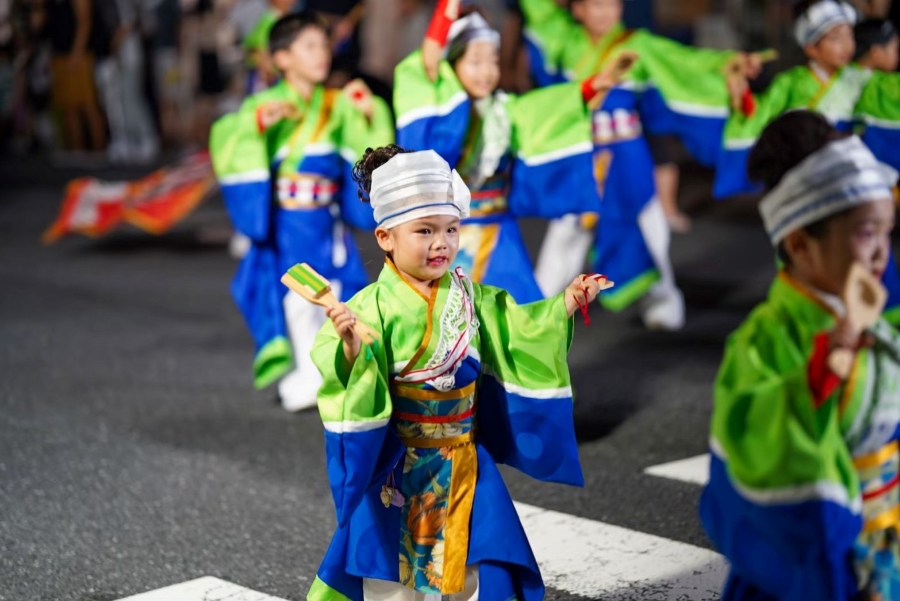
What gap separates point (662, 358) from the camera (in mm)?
5773

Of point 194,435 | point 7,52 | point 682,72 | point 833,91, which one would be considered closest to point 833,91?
point 833,91

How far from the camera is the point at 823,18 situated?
5199 millimetres

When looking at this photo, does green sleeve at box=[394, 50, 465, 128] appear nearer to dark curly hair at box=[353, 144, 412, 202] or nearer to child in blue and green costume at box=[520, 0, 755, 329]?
dark curly hair at box=[353, 144, 412, 202]

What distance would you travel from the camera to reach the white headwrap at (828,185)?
2.18 metres

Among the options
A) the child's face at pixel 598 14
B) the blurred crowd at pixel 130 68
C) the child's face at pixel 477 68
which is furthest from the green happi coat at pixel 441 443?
the blurred crowd at pixel 130 68

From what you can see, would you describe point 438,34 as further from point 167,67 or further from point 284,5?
point 167,67

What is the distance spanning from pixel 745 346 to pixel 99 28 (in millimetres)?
12331

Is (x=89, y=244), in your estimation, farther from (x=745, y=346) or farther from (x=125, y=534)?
(x=745, y=346)

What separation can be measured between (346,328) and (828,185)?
924 mm

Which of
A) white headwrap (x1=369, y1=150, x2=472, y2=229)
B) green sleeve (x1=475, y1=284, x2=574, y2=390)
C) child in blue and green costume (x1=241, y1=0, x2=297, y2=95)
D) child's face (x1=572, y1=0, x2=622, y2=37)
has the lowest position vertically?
child in blue and green costume (x1=241, y1=0, x2=297, y2=95)

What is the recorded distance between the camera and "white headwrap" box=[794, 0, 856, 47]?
5.19 meters

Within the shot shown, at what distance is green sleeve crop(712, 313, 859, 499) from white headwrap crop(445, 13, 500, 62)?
2.37 m

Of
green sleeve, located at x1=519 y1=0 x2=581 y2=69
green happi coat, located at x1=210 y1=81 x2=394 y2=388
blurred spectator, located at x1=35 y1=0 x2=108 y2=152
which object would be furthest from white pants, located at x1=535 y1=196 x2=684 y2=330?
blurred spectator, located at x1=35 y1=0 x2=108 y2=152

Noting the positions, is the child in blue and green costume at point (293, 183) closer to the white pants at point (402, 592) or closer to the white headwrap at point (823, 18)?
the white headwrap at point (823, 18)
